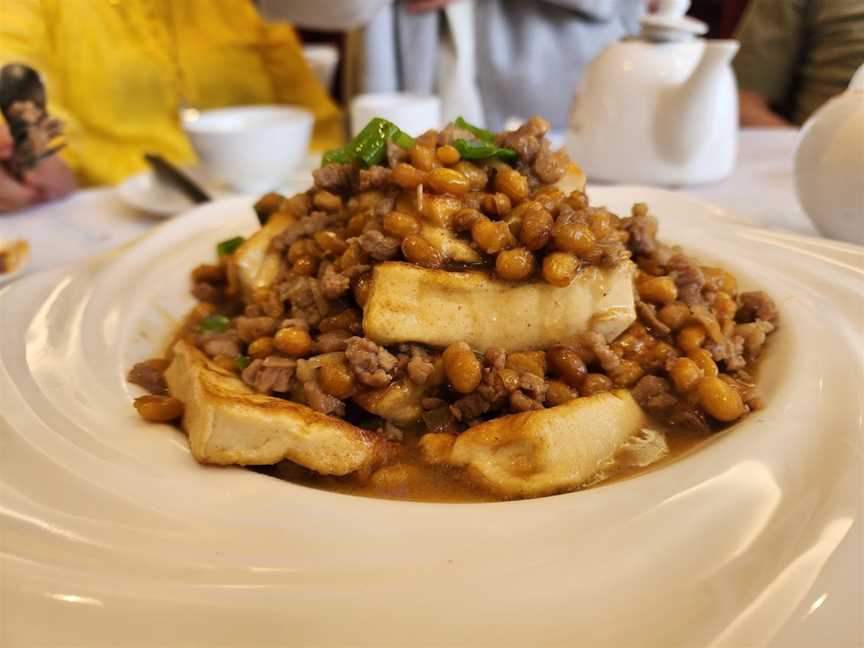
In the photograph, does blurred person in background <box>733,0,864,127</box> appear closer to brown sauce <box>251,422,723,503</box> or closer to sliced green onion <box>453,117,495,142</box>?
sliced green onion <box>453,117,495,142</box>

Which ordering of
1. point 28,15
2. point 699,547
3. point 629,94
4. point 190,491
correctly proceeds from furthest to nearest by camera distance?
1. point 629,94
2. point 28,15
3. point 190,491
4. point 699,547

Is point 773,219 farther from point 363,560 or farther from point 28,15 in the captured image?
point 28,15

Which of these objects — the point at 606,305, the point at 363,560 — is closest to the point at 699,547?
the point at 363,560

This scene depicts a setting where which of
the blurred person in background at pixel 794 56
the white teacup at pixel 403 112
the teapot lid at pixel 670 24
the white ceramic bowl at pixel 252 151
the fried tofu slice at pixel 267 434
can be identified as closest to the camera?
the fried tofu slice at pixel 267 434

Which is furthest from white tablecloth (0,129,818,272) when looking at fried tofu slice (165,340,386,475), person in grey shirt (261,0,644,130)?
person in grey shirt (261,0,644,130)

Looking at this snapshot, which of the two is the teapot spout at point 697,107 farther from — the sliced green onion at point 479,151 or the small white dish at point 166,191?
the small white dish at point 166,191

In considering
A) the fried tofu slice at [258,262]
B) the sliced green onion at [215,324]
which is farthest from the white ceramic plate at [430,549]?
the fried tofu slice at [258,262]
